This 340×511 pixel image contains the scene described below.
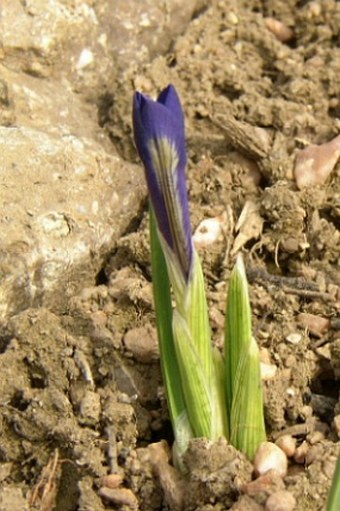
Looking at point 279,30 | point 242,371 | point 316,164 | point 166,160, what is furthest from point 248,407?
point 279,30

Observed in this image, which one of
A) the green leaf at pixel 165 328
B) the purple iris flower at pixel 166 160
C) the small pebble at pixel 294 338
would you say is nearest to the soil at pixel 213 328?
the small pebble at pixel 294 338

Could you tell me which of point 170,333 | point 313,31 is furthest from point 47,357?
point 313,31

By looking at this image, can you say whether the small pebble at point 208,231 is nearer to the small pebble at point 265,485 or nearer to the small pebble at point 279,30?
the small pebble at point 265,485

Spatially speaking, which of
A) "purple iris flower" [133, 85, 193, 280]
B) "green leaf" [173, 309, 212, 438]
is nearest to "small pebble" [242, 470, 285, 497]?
"green leaf" [173, 309, 212, 438]

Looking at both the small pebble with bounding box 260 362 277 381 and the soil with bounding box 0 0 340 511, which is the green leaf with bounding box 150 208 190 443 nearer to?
the soil with bounding box 0 0 340 511

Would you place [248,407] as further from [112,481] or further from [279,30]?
[279,30]

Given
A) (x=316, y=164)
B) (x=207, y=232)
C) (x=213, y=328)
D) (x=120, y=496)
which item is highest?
(x=316, y=164)
